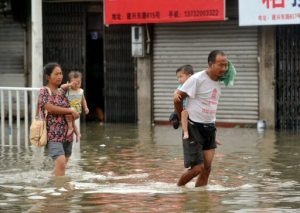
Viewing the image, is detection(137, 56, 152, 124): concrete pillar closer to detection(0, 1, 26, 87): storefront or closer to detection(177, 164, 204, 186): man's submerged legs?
detection(0, 1, 26, 87): storefront

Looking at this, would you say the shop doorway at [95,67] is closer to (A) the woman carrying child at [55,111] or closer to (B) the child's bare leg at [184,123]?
(A) the woman carrying child at [55,111]

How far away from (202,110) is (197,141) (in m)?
0.35

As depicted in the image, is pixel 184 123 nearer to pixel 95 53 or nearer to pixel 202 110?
pixel 202 110

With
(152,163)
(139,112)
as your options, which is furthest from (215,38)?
(152,163)

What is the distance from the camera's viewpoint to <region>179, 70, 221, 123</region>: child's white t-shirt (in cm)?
892

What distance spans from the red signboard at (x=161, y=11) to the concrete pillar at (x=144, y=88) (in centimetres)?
113

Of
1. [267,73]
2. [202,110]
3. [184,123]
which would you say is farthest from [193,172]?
Answer: [267,73]

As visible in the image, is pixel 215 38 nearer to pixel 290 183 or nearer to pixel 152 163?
pixel 152 163

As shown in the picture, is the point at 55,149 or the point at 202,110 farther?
the point at 55,149

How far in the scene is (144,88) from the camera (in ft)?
62.4

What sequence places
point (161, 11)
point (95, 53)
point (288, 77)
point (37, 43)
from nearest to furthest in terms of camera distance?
point (37, 43)
point (288, 77)
point (161, 11)
point (95, 53)

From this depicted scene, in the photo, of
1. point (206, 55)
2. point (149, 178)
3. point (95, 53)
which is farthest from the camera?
point (95, 53)

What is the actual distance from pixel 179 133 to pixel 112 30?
3851mm

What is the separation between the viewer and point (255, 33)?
17766 millimetres
